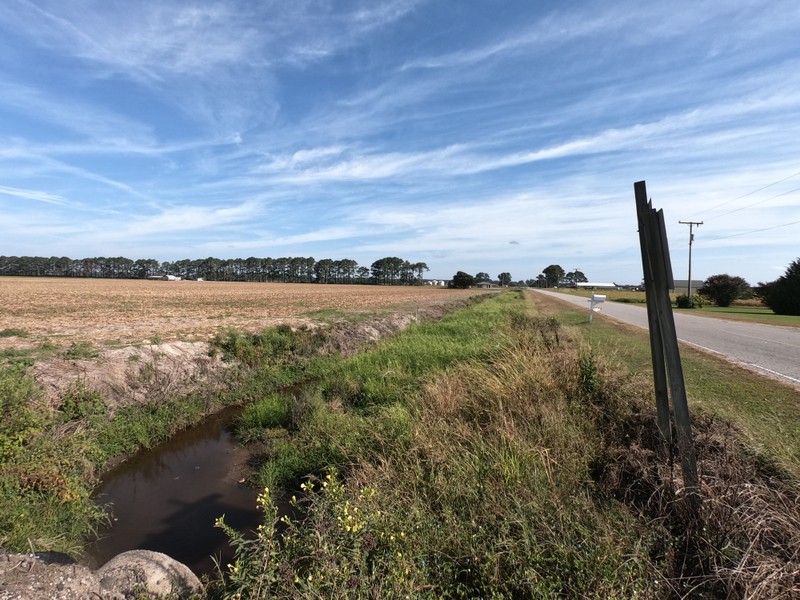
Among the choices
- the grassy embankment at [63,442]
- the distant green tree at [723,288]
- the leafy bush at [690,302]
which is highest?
the distant green tree at [723,288]

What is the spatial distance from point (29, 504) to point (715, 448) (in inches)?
332

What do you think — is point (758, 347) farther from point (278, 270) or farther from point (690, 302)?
point (278, 270)

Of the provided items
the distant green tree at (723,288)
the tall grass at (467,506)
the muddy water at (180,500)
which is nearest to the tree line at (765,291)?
the distant green tree at (723,288)

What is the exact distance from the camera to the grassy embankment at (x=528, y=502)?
310 centimetres

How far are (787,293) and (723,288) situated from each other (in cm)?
1555

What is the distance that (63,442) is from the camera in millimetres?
6582

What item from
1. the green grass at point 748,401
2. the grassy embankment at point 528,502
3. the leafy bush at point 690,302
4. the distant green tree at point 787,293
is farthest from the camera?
the leafy bush at point 690,302

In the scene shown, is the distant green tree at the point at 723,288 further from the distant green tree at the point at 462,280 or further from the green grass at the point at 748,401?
the distant green tree at the point at 462,280

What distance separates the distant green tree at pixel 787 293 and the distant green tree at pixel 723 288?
11.9m

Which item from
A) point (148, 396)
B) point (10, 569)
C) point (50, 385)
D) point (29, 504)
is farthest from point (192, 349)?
point (10, 569)

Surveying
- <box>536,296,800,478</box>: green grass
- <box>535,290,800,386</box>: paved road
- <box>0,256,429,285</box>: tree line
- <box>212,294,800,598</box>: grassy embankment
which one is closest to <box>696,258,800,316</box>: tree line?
<box>535,290,800,386</box>: paved road

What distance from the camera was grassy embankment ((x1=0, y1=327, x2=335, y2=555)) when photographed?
16.7ft

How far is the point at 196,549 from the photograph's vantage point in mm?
5270

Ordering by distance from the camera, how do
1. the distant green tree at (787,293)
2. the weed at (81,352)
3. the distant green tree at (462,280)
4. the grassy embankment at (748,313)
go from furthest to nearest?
the distant green tree at (462,280) → the distant green tree at (787,293) → the grassy embankment at (748,313) → the weed at (81,352)
